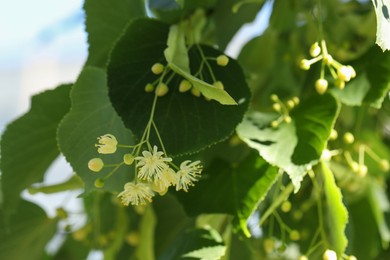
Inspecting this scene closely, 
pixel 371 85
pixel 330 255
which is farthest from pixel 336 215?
pixel 371 85

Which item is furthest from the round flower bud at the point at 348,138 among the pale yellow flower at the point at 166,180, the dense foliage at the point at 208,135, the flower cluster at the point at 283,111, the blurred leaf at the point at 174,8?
the pale yellow flower at the point at 166,180

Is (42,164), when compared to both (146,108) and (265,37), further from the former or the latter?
(265,37)

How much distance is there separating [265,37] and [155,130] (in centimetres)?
37

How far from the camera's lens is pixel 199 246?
673mm

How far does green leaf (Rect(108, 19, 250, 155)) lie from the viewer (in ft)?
1.94

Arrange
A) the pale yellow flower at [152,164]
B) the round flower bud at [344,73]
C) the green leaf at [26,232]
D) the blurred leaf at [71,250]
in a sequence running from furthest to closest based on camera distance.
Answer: the blurred leaf at [71,250], the green leaf at [26,232], the round flower bud at [344,73], the pale yellow flower at [152,164]

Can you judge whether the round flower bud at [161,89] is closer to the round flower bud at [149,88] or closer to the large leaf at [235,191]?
the round flower bud at [149,88]

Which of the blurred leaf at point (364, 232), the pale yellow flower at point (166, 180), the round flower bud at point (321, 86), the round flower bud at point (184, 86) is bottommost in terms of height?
the blurred leaf at point (364, 232)

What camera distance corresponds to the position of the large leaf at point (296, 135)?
626 mm

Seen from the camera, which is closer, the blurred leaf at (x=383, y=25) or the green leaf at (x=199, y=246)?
the blurred leaf at (x=383, y=25)

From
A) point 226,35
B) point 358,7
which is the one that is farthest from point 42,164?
point 358,7

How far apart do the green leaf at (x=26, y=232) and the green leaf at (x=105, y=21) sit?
0.26m

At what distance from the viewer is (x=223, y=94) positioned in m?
0.53

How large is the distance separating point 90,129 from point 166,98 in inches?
3.2
